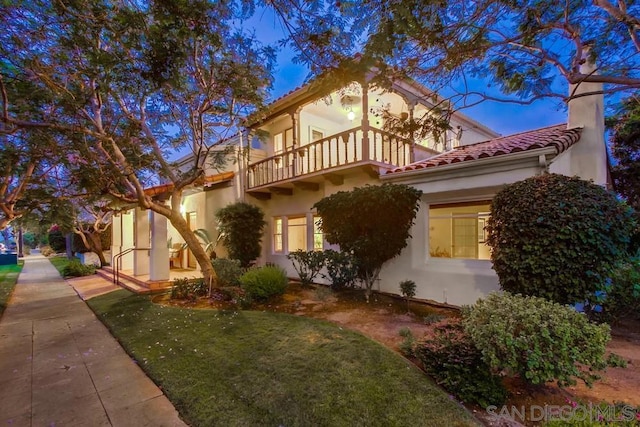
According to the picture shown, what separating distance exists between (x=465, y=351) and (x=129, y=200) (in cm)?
843

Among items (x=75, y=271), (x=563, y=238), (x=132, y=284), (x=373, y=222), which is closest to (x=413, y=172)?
(x=373, y=222)

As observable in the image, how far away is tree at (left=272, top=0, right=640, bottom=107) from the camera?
4.04 meters

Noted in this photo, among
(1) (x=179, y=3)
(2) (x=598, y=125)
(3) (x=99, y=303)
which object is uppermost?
(1) (x=179, y=3)

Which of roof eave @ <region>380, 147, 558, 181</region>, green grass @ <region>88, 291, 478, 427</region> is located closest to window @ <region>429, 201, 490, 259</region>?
roof eave @ <region>380, 147, 558, 181</region>

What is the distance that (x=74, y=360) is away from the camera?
4.58m

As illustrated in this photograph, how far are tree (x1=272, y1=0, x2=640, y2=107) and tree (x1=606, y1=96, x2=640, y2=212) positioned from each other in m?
4.73

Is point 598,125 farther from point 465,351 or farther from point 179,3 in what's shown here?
point 179,3

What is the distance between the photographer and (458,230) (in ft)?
29.8

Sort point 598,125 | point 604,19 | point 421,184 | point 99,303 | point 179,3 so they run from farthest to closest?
point 99,303 < point 421,184 < point 598,125 < point 604,19 < point 179,3

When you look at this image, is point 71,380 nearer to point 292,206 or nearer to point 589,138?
point 292,206

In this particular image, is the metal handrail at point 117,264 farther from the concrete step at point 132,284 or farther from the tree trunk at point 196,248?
the tree trunk at point 196,248

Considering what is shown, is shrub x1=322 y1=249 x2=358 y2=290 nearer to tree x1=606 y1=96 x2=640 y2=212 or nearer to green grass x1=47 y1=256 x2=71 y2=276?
tree x1=606 y1=96 x2=640 y2=212

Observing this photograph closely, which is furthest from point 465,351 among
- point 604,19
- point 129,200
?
point 129,200

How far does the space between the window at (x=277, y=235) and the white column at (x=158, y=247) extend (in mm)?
4426
